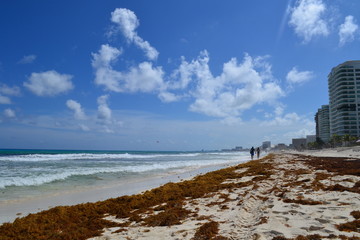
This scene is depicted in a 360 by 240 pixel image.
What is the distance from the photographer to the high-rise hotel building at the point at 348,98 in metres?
104

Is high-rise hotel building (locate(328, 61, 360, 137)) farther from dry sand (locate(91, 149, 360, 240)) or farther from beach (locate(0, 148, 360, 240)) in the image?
dry sand (locate(91, 149, 360, 240))

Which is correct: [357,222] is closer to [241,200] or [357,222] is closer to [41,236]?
[241,200]

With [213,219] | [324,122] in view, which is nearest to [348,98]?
[324,122]

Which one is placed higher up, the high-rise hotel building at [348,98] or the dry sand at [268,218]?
the high-rise hotel building at [348,98]

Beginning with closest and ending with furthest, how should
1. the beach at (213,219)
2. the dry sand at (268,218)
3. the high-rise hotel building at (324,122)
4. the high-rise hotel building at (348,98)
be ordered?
the dry sand at (268,218) → the beach at (213,219) → the high-rise hotel building at (348,98) → the high-rise hotel building at (324,122)

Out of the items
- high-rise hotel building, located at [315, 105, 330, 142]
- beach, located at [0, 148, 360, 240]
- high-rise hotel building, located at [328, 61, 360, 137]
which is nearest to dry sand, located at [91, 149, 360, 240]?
beach, located at [0, 148, 360, 240]

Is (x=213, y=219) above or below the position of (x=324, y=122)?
below

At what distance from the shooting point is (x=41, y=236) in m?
5.00

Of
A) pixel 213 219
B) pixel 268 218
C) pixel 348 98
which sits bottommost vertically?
pixel 213 219

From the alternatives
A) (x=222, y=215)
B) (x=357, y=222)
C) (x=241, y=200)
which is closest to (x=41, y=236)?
(x=222, y=215)

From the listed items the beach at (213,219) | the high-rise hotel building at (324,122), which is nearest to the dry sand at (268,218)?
the beach at (213,219)

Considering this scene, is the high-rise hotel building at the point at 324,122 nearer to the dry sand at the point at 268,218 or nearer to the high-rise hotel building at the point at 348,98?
the high-rise hotel building at the point at 348,98

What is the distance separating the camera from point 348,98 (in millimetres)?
105438

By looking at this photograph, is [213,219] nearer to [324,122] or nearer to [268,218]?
[268,218]
